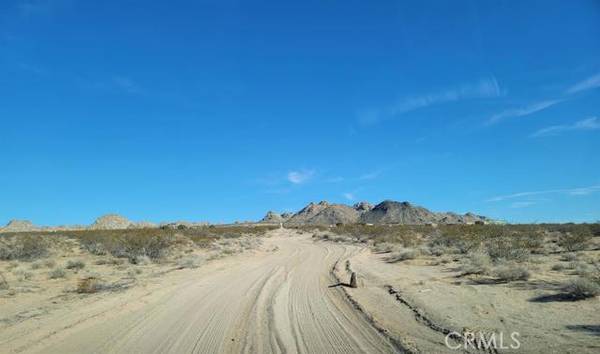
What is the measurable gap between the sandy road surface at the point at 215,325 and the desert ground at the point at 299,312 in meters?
0.03

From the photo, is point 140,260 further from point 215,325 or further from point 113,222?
point 113,222

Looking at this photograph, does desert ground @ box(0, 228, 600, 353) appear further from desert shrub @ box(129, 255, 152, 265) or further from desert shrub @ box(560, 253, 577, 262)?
desert shrub @ box(129, 255, 152, 265)

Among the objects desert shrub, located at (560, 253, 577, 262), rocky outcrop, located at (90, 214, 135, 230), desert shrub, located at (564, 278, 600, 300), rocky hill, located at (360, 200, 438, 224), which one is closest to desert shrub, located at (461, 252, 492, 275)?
desert shrub, located at (560, 253, 577, 262)

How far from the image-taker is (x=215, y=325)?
11555 mm

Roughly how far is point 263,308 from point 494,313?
5.59m

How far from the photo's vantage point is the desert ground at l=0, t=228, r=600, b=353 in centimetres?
960

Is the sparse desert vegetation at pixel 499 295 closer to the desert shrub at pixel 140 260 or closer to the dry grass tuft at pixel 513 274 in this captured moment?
the dry grass tuft at pixel 513 274

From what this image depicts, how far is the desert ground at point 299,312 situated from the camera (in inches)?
378

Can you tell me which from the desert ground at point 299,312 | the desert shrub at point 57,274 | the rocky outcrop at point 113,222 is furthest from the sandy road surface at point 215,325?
the rocky outcrop at point 113,222

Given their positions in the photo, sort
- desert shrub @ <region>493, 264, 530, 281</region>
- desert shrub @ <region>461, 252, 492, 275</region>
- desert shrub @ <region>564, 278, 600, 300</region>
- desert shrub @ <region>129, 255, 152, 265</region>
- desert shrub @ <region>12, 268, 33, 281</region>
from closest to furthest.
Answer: desert shrub @ <region>564, 278, 600, 300</region> < desert shrub @ <region>493, 264, 530, 281</region> < desert shrub @ <region>461, 252, 492, 275</region> < desert shrub @ <region>12, 268, 33, 281</region> < desert shrub @ <region>129, 255, 152, 265</region>

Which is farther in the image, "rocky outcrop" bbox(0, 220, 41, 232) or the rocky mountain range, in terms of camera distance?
the rocky mountain range

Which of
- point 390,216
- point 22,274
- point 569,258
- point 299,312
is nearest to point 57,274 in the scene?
point 22,274

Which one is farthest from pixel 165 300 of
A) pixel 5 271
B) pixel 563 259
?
pixel 563 259

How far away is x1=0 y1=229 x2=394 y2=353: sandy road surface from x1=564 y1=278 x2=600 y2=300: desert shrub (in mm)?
5317
